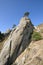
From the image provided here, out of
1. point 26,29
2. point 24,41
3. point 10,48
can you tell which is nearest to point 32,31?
point 26,29

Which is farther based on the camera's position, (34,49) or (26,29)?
(26,29)

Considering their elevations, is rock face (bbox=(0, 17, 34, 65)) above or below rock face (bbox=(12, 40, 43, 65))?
above

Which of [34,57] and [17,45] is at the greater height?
[17,45]

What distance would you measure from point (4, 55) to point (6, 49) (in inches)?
90.3

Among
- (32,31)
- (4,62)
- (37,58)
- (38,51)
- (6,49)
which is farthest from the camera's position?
(32,31)

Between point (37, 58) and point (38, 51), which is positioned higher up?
point (38, 51)

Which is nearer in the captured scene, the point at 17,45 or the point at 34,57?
the point at 34,57

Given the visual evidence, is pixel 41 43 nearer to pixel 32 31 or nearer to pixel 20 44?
pixel 20 44

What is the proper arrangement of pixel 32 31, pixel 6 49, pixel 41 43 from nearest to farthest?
pixel 41 43, pixel 6 49, pixel 32 31

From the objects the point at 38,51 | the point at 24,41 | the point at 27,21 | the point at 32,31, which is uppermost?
the point at 27,21

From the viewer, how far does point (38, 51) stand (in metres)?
36.0

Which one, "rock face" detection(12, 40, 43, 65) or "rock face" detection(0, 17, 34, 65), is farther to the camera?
"rock face" detection(0, 17, 34, 65)

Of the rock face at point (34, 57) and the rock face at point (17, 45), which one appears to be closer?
the rock face at point (34, 57)

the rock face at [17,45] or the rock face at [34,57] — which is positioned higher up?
the rock face at [17,45]
